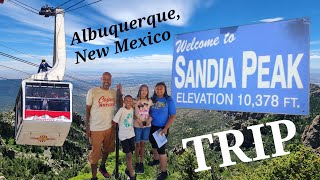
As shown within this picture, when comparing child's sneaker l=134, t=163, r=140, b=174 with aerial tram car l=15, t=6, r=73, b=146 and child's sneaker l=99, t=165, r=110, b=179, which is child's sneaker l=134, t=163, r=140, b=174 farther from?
aerial tram car l=15, t=6, r=73, b=146

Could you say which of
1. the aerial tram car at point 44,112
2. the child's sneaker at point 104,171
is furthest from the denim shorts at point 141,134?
the aerial tram car at point 44,112

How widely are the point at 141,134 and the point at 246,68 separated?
280cm

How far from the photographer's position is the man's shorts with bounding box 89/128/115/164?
8.80 metres

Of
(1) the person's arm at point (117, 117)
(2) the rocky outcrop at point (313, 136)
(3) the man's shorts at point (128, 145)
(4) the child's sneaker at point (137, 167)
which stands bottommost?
(2) the rocky outcrop at point (313, 136)

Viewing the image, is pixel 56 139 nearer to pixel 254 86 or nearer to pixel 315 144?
pixel 254 86

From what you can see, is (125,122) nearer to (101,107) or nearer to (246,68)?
(101,107)

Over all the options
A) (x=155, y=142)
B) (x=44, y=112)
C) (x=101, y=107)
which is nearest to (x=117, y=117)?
(x=101, y=107)

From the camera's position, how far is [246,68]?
7.02 meters

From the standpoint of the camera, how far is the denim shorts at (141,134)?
28.5ft

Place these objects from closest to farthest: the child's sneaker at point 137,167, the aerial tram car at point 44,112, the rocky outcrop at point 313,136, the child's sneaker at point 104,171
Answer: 1. the child's sneaker at point 137,167
2. the child's sneaker at point 104,171
3. the aerial tram car at point 44,112
4. the rocky outcrop at point 313,136

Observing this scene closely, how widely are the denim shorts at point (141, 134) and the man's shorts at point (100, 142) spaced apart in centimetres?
49

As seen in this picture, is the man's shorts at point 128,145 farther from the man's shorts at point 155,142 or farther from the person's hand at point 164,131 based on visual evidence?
the person's hand at point 164,131

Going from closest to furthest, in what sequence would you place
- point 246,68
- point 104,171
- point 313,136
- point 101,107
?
1. point 246,68
2. point 101,107
3. point 104,171
4. point 313,136

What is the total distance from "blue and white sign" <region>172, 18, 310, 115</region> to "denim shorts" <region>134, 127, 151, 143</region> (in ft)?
3.86
